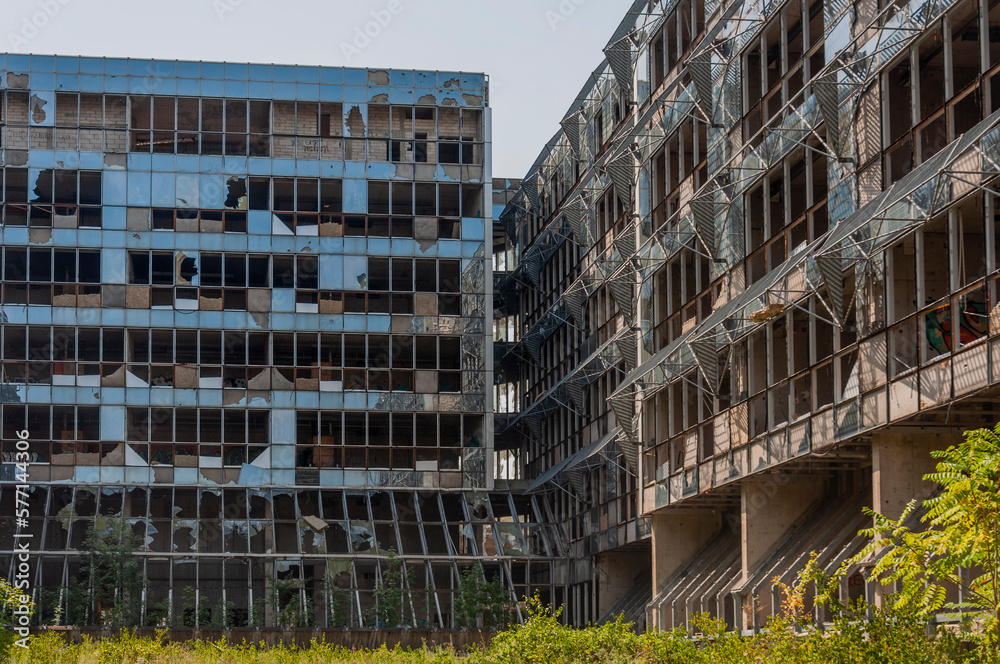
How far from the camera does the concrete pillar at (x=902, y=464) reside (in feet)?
80.5

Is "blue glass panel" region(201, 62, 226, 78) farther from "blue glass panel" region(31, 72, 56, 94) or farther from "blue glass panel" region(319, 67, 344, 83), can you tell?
"blue glass panel" region(31, 72, 56, 94)

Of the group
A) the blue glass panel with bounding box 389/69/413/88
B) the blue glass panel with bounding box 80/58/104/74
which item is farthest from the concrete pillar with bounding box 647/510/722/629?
the blue glass panel with bounding box 80/58/104/74

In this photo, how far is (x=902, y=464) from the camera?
24703 mm

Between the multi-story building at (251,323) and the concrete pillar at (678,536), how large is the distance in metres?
13.7

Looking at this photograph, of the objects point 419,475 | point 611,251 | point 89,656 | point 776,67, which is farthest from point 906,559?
point 419,475

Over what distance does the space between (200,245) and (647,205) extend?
20.3 m

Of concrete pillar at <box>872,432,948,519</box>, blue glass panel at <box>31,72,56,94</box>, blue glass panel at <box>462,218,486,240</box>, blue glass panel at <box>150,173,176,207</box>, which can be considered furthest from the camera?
blue glass panel at <box>462,218,486,240</box>

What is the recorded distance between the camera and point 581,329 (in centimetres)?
4959

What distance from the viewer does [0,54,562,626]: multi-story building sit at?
52.4 metres

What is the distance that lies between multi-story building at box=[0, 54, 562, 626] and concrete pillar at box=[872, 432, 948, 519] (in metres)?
28.2

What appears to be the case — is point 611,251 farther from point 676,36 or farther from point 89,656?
point 89,656

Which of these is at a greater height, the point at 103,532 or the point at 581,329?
the point at 581,329

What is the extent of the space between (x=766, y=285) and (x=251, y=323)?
28.4m

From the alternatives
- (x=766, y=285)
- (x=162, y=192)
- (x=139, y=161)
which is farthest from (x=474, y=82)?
(x=766, y=285)
